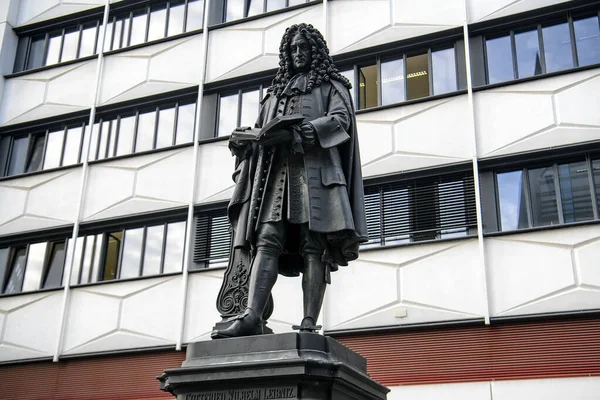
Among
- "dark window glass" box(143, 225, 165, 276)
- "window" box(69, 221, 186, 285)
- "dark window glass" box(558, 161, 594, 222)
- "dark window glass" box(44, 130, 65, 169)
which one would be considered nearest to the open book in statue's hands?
"dark window glass" box(558, 161, 594, 222)

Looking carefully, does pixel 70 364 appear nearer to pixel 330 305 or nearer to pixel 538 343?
pixel 330 305

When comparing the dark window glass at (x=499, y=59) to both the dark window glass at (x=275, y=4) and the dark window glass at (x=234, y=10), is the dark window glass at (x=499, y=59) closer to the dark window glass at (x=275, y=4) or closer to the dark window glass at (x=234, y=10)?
the dark window glass at (x=275, y=4)

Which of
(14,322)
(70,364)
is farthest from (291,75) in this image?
(14,322)

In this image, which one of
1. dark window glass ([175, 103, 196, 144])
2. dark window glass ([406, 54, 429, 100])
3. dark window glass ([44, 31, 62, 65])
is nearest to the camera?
dark window glass ([406, 54, 429, 100])

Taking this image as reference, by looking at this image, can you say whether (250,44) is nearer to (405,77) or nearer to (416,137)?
(405,77)

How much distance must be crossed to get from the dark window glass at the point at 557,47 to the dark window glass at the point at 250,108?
23.7 feet

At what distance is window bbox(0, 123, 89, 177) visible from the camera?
21984 mm

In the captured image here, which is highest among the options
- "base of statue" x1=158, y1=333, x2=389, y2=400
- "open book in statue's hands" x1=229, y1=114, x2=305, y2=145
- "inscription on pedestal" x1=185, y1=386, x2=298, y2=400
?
"open book in statue's hands" x1=229, y1=114, x2=305, y2=145

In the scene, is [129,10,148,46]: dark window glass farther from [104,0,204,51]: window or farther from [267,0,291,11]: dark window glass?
[267,0,291,11]: dark window glass

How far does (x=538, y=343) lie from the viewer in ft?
47.5

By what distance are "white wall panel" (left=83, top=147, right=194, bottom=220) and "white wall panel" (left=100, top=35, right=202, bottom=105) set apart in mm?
2059

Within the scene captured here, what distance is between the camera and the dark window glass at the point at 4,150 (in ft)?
74.4

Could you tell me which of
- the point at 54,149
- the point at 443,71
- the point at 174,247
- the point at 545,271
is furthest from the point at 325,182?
the point at 54,149

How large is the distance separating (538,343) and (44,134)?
1544cm
